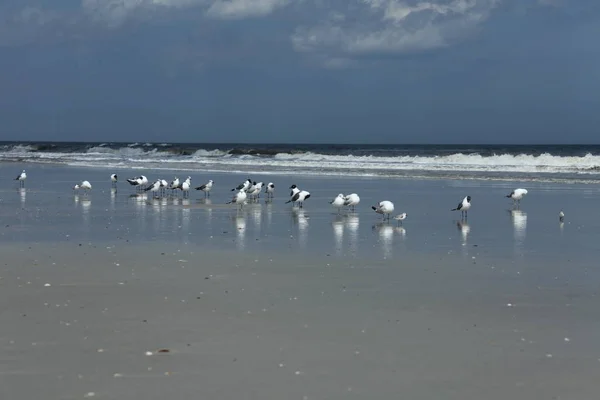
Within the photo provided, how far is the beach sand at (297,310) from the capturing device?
20.5 feet

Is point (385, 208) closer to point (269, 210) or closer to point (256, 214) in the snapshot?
point (256, 214)

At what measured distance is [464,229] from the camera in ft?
52.8

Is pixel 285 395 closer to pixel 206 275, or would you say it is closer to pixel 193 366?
pixel 193 366

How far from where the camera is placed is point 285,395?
5918 mm

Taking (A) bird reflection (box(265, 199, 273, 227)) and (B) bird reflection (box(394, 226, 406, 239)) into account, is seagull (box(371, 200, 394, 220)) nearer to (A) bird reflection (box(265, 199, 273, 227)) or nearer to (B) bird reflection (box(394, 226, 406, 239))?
(B) bird reflection (box(394, 226, 406, 239))

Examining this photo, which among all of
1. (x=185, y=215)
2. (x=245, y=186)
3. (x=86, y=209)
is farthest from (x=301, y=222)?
(x=245, y=186)

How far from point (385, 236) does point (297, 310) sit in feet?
22.0

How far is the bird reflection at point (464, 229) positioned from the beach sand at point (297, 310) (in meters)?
0.08

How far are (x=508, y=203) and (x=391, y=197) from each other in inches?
131

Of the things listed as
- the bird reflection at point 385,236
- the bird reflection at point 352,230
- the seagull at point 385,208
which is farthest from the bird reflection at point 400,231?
the seagull at point 385,208

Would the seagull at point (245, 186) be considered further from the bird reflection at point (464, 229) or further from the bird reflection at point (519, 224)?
the bird reflection at point (464, 229)

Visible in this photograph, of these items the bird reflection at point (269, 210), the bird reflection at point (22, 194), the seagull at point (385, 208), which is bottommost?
the bird reflection at point (269, 210)

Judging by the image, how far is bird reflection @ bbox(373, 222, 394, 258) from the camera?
13.1m

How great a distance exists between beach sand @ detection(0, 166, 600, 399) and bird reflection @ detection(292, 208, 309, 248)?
0.21 ft
